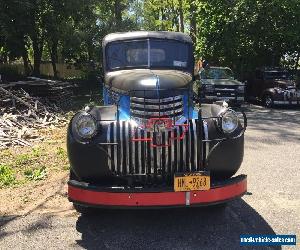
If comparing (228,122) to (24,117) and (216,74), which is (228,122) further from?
(216,74)

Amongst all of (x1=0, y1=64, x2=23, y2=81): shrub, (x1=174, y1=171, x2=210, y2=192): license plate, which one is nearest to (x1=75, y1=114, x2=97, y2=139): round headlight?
(x1=174, y1=171, x2=210, y2=192): license plate

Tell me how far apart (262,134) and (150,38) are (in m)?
5.87

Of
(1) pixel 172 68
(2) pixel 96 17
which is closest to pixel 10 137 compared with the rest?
(1) pixel 172 68

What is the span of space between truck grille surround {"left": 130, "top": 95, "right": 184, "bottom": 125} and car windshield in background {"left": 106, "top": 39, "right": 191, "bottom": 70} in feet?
5.67

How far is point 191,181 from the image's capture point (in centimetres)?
484

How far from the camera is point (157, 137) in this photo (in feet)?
16.5

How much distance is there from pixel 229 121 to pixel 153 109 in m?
0.91

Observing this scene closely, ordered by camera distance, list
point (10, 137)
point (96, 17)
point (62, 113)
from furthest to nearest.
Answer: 1. point (96, 17)
2. point (62, 113)
3. point (10, 137)

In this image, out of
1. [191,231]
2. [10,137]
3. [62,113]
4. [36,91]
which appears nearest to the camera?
[191,231]

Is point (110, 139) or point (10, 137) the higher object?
point (110, 139)

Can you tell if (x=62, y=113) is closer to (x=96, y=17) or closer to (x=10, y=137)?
(x=10, y=137)

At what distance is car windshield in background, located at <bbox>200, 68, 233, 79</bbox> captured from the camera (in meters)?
18.7

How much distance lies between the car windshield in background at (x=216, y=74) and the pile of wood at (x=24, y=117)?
6.33 metres

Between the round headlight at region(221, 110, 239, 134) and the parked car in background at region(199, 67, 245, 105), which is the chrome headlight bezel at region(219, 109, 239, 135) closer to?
the round headlight at region(221, 110, 239, 134)
